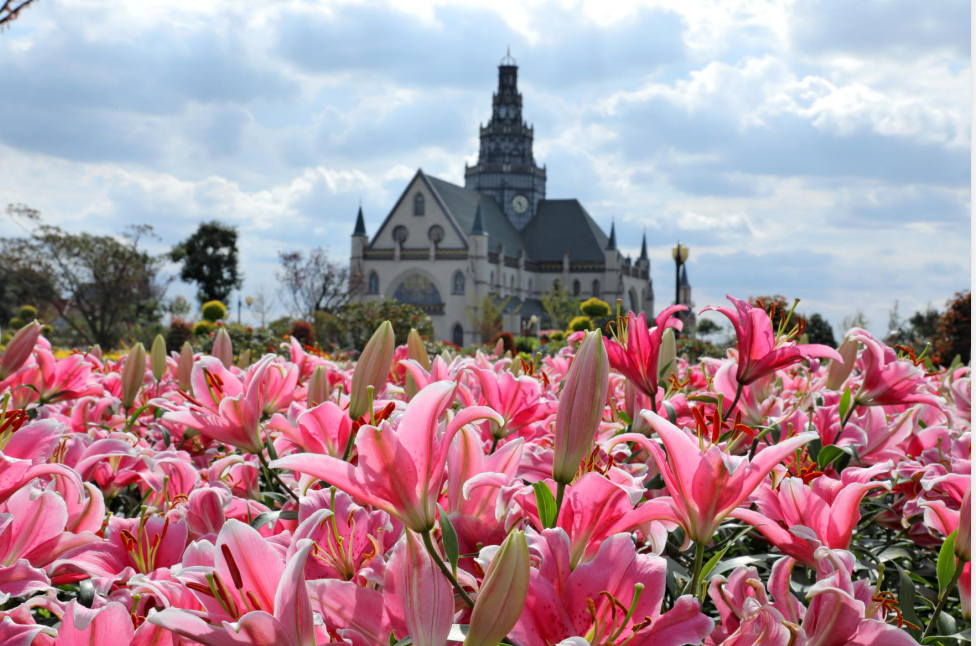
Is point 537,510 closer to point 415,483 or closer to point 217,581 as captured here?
point 415,483

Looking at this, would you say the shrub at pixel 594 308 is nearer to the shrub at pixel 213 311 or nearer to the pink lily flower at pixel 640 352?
the shrub at pixel 213 311

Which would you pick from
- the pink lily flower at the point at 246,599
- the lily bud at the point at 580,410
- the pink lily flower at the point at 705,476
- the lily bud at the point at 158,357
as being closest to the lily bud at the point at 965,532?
the pink lily flower at the point at 705,476

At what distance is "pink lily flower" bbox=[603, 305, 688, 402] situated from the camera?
1491mm

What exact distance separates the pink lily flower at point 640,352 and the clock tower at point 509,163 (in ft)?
234

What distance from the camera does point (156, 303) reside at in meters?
40.6

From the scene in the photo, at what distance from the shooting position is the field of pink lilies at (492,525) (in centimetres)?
89

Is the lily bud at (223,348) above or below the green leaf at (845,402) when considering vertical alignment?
above

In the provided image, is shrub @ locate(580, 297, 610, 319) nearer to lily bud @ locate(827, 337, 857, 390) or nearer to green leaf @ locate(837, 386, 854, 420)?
lily bud @ locate(827, 337, 857, 390)

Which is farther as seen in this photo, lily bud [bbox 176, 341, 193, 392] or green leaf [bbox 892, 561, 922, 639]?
lily bud [bbox 176, 341, 193, 392]

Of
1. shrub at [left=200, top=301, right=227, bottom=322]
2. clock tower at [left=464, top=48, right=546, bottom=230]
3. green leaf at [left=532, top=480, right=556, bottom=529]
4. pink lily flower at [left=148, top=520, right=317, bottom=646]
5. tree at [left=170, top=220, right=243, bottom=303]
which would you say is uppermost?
clock tower at [left=464, top=48, right=546, bottom=230]

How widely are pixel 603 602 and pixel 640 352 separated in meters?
0.64

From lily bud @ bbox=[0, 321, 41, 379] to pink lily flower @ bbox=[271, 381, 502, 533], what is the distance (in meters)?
1.40

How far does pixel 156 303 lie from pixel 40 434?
138ft

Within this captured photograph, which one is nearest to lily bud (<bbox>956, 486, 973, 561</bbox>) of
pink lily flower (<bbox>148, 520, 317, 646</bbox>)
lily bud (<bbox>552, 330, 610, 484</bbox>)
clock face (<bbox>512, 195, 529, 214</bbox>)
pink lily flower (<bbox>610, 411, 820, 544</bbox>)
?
pink lily flower (<bbox>610, 411, 820, 544</bbox>)
